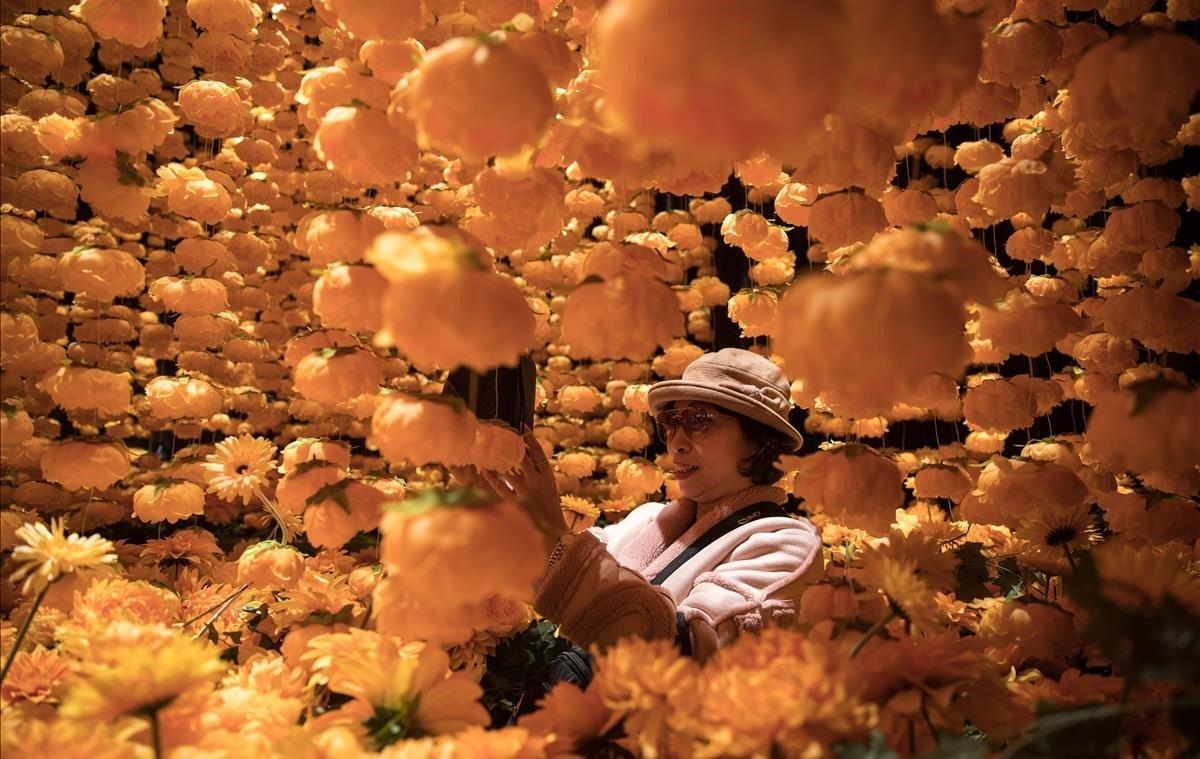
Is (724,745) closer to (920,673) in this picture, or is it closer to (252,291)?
(920,673)

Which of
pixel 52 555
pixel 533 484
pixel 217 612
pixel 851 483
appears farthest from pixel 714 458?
pixel 52 555

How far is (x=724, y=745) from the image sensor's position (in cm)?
60

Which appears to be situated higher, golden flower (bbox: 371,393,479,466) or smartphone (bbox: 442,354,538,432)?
smartphone (bbox: 442,354,538,432)

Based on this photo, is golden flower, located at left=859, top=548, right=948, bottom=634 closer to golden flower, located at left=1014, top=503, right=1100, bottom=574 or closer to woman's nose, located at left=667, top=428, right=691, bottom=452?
golden flower, located at left=1014, top=503, right=1100, bottom=574

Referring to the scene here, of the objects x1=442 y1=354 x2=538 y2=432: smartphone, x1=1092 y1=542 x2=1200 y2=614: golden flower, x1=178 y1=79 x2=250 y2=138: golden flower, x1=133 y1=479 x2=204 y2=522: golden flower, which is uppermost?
x1=178 y1=79 x2=250 y2=138: golden flower

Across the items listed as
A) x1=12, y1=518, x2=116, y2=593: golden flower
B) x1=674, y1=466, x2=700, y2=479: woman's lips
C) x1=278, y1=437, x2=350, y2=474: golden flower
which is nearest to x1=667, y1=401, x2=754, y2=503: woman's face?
x1=674, y1=466, x2=700, y2=479: woman's lips

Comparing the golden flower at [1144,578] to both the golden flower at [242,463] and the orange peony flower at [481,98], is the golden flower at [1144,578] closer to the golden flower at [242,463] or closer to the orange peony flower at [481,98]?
the orange peony flower at [481,98]

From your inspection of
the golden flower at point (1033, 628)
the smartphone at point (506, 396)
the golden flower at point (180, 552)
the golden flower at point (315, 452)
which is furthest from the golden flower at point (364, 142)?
the golden flower at point (180, 552)

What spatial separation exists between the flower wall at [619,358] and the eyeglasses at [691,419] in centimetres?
24

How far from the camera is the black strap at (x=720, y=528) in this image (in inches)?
66.3

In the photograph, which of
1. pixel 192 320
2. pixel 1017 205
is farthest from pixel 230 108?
pixel 1017 205

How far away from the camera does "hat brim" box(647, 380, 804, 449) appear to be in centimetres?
175

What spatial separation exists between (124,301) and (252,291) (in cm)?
74

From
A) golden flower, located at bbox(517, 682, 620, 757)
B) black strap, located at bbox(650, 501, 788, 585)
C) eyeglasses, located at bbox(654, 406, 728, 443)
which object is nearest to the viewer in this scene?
golden flower, located at bbox(517, 682, 620, 757)
